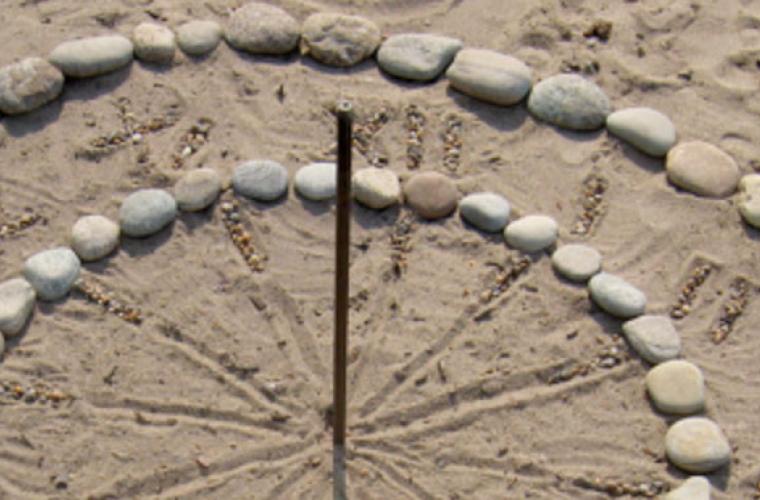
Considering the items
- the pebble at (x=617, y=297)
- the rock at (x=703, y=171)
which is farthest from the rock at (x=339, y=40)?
the pebble at (x=617, y=297)

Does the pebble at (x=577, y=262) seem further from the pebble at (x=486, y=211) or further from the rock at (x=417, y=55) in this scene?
the rock at (x=417, y=55)

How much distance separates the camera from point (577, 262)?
439 centimetres

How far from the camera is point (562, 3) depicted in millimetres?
5332

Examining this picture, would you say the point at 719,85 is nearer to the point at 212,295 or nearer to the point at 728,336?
the point at 728,336

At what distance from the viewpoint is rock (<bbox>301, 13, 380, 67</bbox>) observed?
5.04 metres

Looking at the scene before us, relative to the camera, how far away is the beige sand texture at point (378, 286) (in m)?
3.93

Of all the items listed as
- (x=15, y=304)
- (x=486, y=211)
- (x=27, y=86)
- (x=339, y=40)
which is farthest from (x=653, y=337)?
(x=27, y=86)

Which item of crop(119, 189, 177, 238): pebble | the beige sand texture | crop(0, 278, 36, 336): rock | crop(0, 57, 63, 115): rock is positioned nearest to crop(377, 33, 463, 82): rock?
the beige sand texture

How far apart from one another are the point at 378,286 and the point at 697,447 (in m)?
1.21

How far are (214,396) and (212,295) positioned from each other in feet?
1.36

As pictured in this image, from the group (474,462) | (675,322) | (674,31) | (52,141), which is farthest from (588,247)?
(52,141)

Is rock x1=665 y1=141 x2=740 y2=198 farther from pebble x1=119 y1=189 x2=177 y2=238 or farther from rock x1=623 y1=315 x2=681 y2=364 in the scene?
pebble x1=119 y1=189 x2=177 y2=238

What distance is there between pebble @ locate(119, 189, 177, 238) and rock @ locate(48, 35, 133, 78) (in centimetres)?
71

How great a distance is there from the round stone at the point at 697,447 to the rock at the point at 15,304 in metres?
2.16
